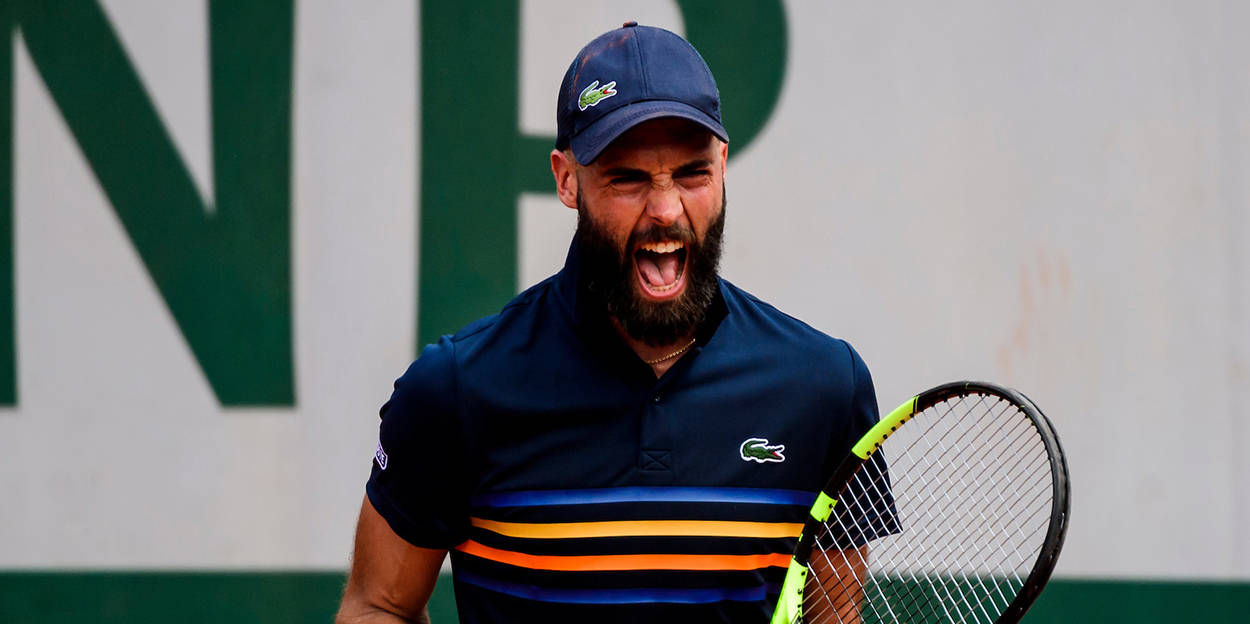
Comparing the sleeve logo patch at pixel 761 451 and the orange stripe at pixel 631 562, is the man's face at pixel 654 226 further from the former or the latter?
the orange stripe at pixel 631 562

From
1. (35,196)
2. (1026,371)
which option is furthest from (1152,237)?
(35,196)

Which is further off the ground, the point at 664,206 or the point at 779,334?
the point at 664,206

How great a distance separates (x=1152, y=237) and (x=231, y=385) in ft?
8.85

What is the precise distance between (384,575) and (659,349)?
0.55 meters

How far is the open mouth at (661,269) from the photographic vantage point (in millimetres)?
2014

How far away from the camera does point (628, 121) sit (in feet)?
6.30

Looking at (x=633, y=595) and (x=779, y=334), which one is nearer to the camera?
(x=633, y=595)

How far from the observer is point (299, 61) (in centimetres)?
396

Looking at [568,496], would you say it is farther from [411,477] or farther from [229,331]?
[229,331]

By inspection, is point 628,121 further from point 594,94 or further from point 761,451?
point 761,451

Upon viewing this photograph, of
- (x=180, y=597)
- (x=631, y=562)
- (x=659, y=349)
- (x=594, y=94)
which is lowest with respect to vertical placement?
(x=180, y=597)

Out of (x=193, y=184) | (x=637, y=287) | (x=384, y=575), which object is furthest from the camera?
(x=193, y=184)

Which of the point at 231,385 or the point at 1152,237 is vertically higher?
the point at 1152,237

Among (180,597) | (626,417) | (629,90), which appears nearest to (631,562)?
(626,417)
